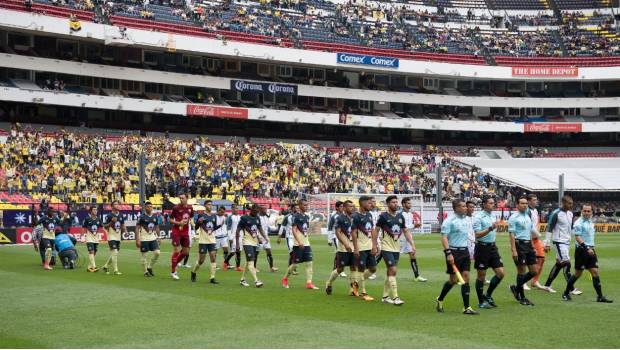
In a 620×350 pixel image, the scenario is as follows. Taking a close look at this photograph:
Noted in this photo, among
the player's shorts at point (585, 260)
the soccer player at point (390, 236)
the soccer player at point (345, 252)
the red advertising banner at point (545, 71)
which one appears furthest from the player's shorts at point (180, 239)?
the red advertising banner at point (545, 71)

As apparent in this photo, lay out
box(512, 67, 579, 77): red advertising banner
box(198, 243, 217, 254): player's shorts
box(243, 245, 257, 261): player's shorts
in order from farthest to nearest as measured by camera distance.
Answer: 1. box(512, 67, 579, 77): red advertising banner
2. box(198, 243, 217, 254): player's shorts
3. box(243, 245, 257, 261): player's shorts

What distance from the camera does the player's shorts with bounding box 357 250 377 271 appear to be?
59.8ft

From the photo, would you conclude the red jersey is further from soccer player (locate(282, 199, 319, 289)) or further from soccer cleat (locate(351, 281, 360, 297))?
soccer cleat (locate(351, 281, 360, 297))

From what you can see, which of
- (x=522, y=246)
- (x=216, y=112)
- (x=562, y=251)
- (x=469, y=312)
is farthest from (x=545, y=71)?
(x=469, y=312)

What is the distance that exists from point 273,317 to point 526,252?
5903 mm

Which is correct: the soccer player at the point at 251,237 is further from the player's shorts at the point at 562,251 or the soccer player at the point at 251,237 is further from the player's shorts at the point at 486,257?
the player's shorts at the point at 562,251

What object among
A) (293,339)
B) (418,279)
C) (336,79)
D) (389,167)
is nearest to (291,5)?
(336,79)

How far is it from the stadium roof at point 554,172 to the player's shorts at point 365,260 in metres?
51.5

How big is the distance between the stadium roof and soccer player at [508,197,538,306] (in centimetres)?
5107

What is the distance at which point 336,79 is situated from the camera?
3054 inches

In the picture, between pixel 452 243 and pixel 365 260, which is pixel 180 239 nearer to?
pixel 365 260

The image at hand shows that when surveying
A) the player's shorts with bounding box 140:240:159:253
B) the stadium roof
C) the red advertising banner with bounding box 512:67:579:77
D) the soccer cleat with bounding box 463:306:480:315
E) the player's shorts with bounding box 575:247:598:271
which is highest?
the red advertising banner with bounding box 512:67:579:77

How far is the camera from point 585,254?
17188 millimetres

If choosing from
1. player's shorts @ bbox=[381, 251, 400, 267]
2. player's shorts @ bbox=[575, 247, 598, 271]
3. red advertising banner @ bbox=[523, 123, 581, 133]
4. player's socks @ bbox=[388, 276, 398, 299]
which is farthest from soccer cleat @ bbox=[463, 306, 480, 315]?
red advertising banner @ bbox=[523, 123, 581, 133]
